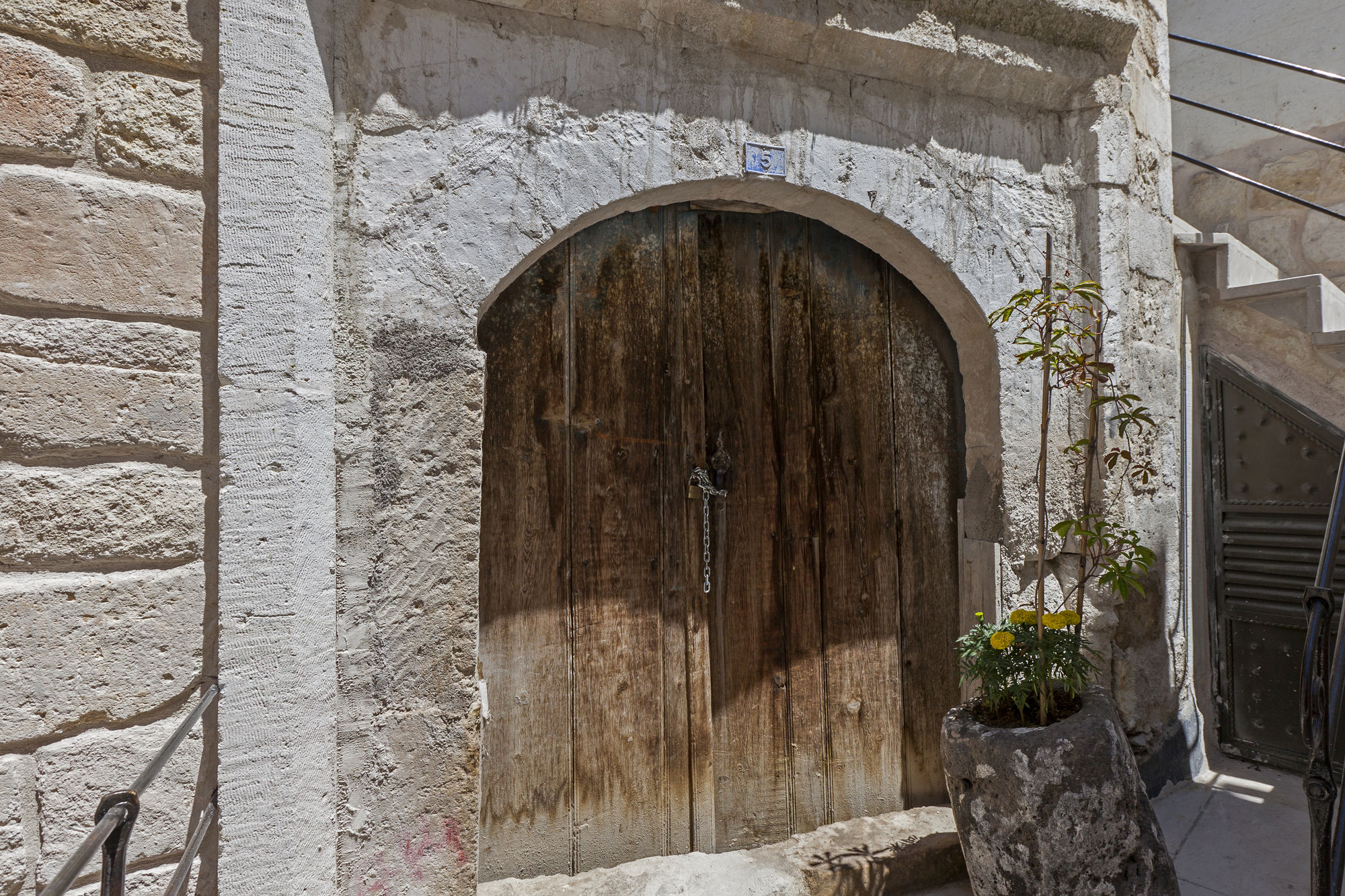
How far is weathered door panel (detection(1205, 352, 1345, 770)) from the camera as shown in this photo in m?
2.97

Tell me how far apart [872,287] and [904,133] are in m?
0.45

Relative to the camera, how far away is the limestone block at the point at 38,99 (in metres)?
1.41

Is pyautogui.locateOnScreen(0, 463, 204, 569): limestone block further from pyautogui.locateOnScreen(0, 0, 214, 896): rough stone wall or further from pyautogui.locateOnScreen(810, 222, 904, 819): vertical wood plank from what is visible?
pyautogui.locateOnScreen(810, 222, 904, 819): vertical wood plank

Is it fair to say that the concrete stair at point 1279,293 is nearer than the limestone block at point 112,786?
No

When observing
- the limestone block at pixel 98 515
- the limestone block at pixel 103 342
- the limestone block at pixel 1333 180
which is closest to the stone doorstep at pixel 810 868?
the limestone block at pixel 98 515

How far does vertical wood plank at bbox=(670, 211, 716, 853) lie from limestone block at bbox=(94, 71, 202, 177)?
1206mm

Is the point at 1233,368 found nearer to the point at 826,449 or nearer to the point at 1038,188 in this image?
the point at 1038,188

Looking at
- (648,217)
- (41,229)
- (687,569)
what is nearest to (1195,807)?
(687,569)

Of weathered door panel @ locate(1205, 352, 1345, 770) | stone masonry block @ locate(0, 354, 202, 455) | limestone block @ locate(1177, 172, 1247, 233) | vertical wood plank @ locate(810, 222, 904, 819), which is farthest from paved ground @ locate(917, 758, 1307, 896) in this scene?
limestone block @ locate(1177, 172, 1247, 233)

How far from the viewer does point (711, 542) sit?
230cm

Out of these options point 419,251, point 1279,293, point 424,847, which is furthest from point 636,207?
point 1279,293

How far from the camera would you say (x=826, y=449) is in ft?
7.99

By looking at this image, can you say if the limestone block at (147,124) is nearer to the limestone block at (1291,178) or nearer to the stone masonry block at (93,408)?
the stone masonry block at (93,408)

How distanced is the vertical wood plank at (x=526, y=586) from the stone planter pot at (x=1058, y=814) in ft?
3.38
